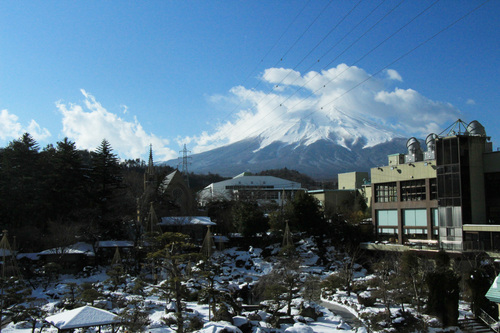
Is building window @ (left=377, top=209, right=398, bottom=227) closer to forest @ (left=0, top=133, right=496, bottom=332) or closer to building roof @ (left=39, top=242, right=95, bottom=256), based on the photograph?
forest @ (left=0, top=133, right=496, bottom=332)

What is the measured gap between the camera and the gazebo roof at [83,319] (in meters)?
11.1

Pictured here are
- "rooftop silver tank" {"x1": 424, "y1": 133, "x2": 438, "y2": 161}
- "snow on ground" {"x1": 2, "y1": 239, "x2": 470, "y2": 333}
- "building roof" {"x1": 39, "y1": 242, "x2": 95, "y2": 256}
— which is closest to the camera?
"snow on ground" {"x1": 2, "y1": 239, "x2": 470, "y2": 333}

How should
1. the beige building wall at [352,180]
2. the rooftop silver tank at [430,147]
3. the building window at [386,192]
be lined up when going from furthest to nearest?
the beige building wall at [352,180]
the rooftop silver tank at [430,147]
the building window at [386,192]

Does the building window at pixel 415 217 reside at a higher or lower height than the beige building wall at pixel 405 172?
lower

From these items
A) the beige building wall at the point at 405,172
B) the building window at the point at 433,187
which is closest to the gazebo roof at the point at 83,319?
the beige building wall at the point at 405,172

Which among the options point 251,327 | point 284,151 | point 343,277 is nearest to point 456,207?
point 343,277

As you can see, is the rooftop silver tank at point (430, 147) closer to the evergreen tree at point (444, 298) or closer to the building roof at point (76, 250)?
the evergreen tree at point (444, 298)

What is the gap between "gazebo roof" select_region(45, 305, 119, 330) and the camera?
1112cm

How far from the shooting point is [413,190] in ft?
95.3

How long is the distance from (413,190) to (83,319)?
23.9 meters

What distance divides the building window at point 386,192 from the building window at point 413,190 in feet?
3.11

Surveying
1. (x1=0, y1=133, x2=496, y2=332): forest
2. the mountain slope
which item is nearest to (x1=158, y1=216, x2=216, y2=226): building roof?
(x1=0, y1=133, x2=496, y2=332): forest

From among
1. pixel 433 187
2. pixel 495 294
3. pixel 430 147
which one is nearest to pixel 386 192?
pixel 433 187

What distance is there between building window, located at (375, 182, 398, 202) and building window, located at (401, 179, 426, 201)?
0.95 meters
